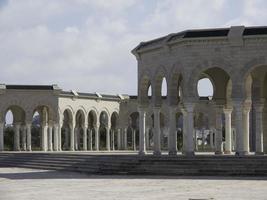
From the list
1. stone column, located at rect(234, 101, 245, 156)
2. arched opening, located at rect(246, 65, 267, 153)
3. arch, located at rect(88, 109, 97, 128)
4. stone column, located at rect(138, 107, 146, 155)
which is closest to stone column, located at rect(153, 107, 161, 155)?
stone column, located at rect(138, 107, 146, 155)

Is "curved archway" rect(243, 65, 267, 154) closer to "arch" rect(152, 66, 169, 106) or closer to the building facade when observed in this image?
the building facade

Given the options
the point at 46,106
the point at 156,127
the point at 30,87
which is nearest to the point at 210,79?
the point at 156,127

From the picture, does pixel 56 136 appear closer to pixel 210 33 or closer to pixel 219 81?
pixel 219 81

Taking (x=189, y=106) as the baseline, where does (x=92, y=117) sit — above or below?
above

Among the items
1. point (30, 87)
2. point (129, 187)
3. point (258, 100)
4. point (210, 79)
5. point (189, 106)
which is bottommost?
point (129, 187)

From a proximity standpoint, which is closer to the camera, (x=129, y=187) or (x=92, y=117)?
(x=129, y=187)

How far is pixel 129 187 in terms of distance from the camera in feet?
57.3

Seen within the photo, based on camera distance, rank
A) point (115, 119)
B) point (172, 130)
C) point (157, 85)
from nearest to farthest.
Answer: point (172, 130)
point (157, 85)
point (115, 119)

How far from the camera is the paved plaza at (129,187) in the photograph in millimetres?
14984

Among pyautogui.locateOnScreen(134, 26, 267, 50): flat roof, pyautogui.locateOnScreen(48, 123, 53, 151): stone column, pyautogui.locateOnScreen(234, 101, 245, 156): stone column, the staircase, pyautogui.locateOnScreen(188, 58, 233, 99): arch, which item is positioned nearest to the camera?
the staircase

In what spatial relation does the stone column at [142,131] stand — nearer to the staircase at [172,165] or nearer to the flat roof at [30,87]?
the staircase at [172,165]

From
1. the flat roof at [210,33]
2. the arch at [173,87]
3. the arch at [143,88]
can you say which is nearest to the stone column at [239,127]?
the flat roof at [210,33]

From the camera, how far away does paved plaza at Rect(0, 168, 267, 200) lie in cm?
1498

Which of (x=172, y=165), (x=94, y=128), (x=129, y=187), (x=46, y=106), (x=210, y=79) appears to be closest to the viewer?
(x=129, y=187)
